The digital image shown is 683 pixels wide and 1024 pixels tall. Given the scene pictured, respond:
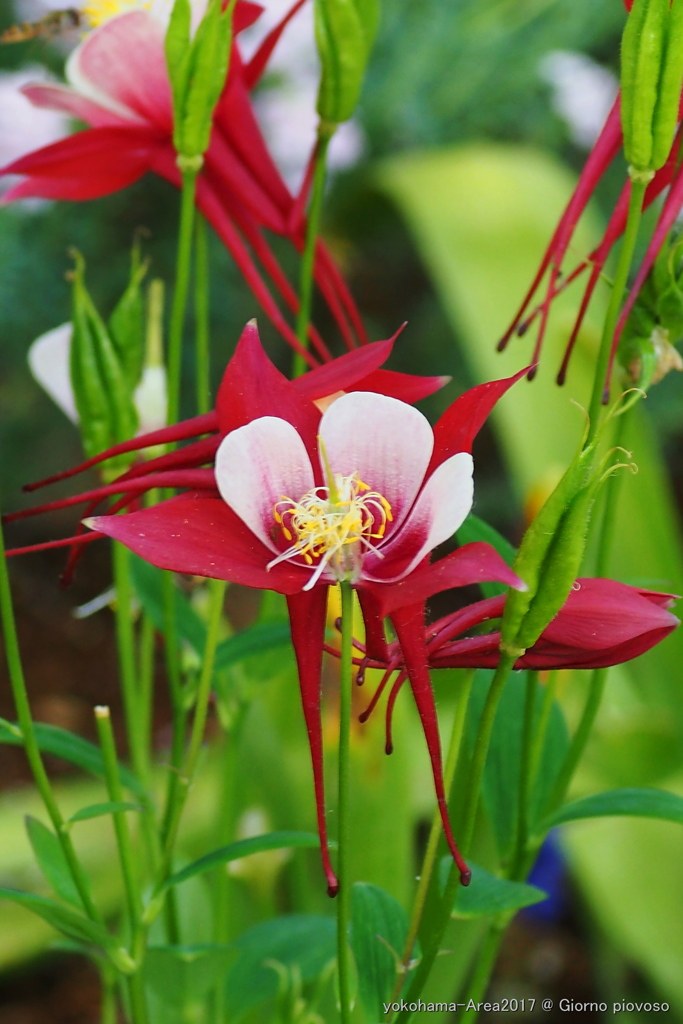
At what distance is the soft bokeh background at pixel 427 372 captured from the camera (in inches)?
23.3

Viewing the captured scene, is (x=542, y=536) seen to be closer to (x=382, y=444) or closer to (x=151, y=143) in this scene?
(x=382, y=444)

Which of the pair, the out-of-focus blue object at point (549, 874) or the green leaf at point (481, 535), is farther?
the out-of-focus blue object at point (549, 874)

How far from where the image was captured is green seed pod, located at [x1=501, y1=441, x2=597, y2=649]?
0.54ft

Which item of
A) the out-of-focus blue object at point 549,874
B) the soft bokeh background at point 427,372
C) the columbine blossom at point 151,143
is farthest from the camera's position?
the out-of-focus blue object at point 549,874

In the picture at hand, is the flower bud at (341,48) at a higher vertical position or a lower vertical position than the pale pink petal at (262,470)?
higher

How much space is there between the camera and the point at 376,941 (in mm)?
233

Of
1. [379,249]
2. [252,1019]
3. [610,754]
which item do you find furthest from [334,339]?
[252,1019]

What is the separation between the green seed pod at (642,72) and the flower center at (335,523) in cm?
9

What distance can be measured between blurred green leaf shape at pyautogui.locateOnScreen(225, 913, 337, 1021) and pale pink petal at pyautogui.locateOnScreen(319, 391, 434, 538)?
163 mm

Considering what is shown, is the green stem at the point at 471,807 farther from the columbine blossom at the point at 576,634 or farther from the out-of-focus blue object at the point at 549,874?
the out-of-focus blue object at the point at 549,874

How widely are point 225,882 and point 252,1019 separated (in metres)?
0.17

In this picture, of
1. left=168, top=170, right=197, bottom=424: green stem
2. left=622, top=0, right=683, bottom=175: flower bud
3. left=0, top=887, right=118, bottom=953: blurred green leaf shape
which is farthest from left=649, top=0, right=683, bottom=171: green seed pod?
left=0, top=887, right=118, bottom=953: blurred green leaf shape

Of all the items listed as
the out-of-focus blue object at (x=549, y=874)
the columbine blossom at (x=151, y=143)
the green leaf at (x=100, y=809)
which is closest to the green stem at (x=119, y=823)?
the green leaf at (x=100, y=809)

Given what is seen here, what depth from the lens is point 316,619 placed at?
186mm
